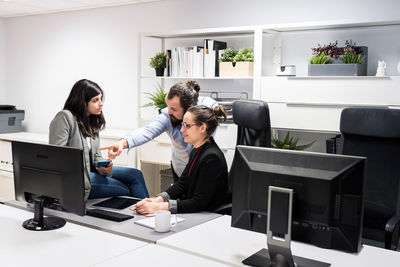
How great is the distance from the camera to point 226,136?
406 centimetres

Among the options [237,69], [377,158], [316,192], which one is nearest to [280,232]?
[316,192]

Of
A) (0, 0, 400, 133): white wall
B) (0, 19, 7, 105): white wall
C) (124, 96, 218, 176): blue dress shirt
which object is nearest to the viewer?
(124, 96, 218, 176): blue dress shirt

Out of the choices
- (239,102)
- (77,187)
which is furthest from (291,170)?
(239,102)

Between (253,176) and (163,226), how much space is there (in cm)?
54

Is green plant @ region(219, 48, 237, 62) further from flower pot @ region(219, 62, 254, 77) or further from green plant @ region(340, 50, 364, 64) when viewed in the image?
green plant @ region(340, 50, 364, 64)

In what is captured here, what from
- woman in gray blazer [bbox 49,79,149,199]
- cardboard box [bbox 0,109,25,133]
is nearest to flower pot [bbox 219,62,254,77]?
woman in gray blazer [bbox 49,79,149,199]

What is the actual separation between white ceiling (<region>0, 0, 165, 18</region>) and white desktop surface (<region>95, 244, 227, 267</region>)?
3594mm

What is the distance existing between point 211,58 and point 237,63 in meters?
0.29

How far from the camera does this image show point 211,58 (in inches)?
163

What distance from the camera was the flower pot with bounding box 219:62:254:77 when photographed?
12.9ft

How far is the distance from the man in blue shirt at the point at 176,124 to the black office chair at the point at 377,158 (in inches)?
41.2

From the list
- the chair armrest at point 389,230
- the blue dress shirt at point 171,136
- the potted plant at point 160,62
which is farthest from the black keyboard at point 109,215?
the potted plant at point 160,62

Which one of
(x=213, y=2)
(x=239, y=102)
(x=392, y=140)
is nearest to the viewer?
(x=392, y=140)

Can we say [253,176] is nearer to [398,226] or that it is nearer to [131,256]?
[131,256]
